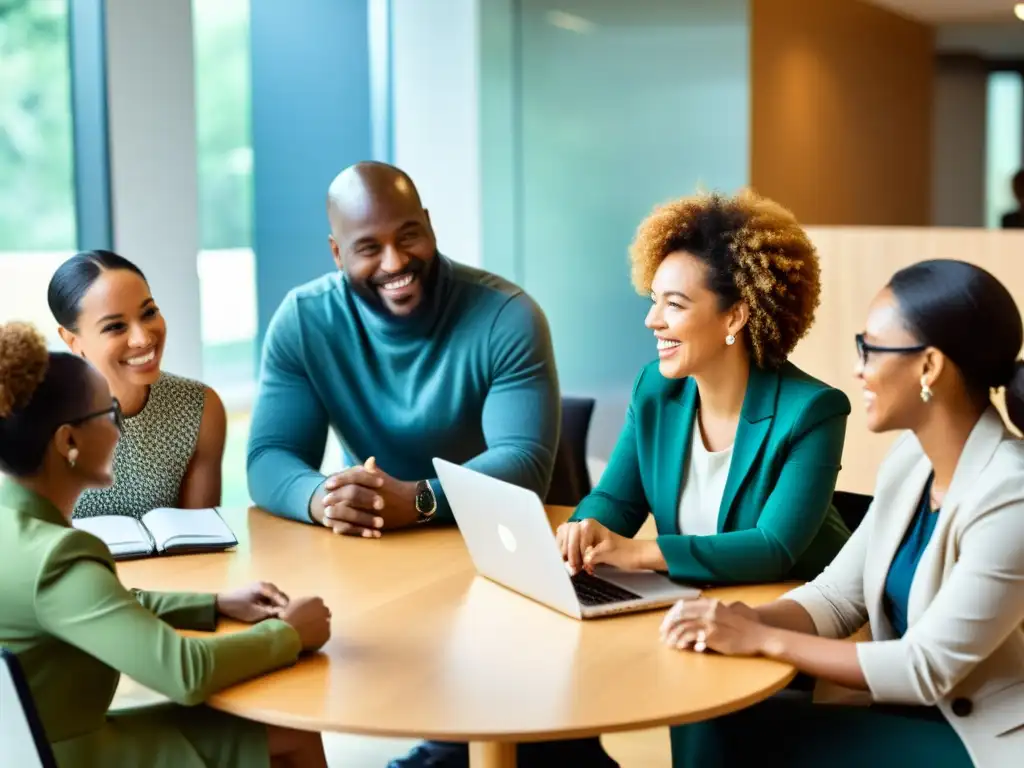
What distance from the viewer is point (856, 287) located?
536cm

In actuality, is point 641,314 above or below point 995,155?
below

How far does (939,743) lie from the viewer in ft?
6.64

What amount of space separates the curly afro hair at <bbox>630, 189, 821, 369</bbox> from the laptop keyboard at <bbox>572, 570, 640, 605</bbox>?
1.63 feet

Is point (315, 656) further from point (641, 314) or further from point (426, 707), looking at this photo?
point (641, 314)

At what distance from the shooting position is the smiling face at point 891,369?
6.59ft

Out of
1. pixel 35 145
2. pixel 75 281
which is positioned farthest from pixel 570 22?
pixel 75 281

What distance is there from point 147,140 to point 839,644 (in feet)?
11.2

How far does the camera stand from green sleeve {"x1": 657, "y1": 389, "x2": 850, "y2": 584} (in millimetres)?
2336

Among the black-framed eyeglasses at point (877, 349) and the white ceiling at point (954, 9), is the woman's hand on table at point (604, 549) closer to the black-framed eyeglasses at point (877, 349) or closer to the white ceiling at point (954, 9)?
the black-framed eyeglasses at point (877, 349)

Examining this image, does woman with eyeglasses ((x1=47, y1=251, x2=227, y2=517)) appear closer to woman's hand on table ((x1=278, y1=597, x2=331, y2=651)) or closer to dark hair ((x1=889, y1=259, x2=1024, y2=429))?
woman's hand on table ((x1=278, y1=597, x2=331, y2=651))

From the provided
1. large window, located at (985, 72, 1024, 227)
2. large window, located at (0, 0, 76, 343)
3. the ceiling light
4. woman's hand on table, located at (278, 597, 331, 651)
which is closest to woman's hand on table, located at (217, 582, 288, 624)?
woman's hand on table, located at (278, 597, 331, 651)

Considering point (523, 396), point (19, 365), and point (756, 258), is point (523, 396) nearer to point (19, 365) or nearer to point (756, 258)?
point (756, 258)

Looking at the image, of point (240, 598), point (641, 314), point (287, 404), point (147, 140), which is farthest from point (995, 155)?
point (240, 598)

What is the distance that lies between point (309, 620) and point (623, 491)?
791mm
